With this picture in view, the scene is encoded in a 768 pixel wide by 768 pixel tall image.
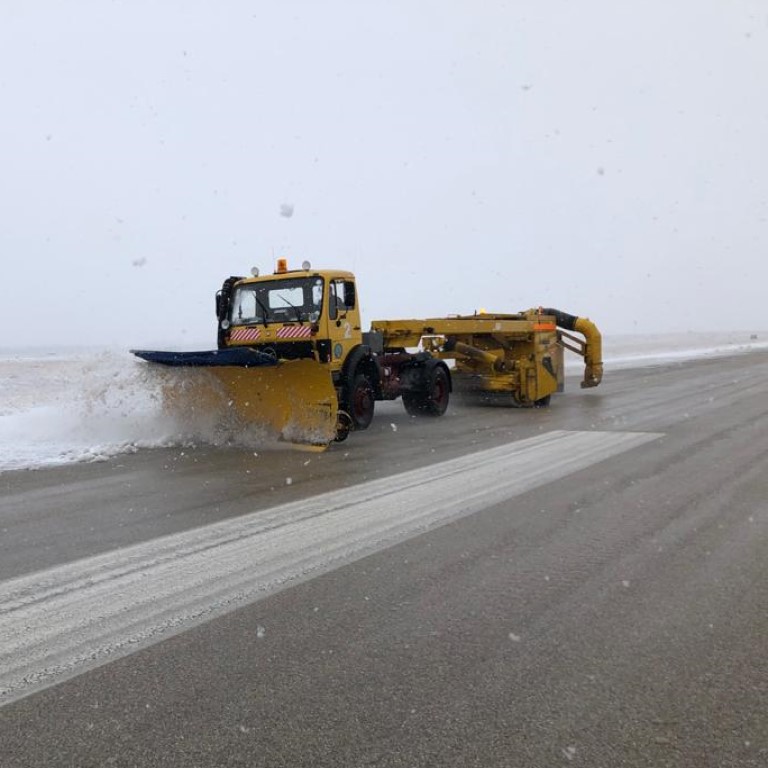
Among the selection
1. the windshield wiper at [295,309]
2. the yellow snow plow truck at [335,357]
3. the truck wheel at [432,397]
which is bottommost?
the truck wheel at [432,397]

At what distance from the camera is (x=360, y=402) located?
33.9ft

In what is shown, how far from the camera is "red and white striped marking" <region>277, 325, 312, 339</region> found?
9719 mm

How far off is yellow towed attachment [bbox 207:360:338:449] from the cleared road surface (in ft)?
6.66

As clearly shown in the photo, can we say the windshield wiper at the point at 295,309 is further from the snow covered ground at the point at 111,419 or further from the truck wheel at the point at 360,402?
the snow covered ground at the point at 111,419

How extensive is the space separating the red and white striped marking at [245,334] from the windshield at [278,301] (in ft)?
0.42

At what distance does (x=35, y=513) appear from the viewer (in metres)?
5.55

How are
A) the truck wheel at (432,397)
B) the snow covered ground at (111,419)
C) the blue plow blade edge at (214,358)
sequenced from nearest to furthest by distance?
the blue plow blade edge at (214,358), the snow covered ground at (111,419), the truck wheel at (432,397)

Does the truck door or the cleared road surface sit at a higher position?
the truck door

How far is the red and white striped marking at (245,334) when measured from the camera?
396 inches

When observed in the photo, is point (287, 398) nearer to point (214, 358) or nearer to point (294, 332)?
point (214, 358)

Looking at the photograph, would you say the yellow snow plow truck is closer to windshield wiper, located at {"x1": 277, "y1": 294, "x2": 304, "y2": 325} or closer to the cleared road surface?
windshield wiper, located at {"x1": 277, "y1": 294, "x2": 304, "y2": 325}

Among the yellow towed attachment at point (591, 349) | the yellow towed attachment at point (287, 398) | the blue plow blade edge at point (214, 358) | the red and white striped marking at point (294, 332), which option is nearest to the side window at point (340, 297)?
the red and white striped marking at point (294, 332)

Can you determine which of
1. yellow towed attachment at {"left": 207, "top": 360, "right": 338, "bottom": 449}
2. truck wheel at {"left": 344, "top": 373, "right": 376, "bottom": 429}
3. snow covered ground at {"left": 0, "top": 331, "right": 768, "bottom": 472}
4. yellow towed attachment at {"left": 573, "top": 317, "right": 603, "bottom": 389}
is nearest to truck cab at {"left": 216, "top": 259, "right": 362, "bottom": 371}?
truck wheel at {"left": 344, "top": 373, "right": 376, "bottom": 429}

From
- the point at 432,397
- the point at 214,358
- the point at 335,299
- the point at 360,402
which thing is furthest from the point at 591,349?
the point at 214,358
